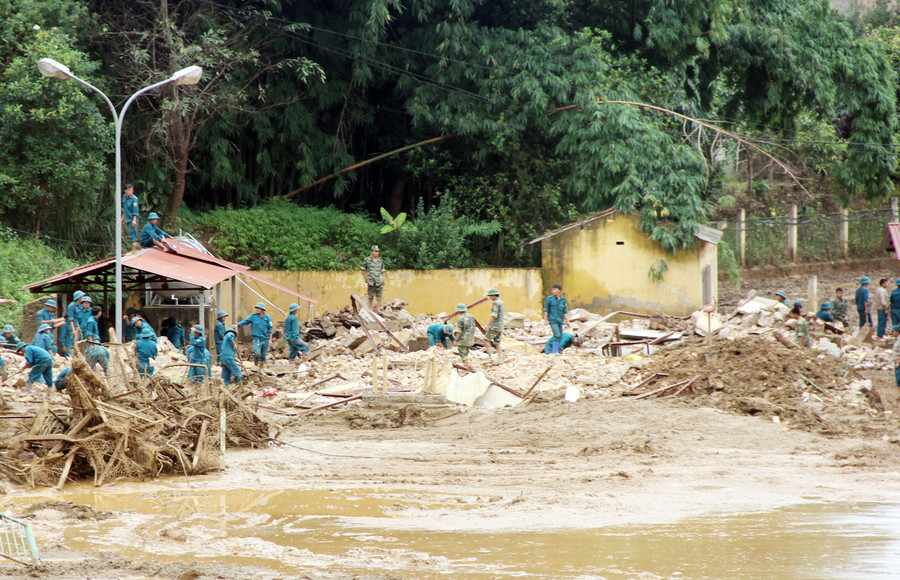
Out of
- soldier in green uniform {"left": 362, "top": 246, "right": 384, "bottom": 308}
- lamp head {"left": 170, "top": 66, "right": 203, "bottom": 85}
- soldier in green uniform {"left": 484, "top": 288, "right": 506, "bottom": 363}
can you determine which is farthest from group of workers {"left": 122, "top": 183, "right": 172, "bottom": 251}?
soldier in green uniform {"left": 484, "top": 288, "right": 506, "bottom": 363}

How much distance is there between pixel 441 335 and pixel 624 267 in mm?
9038

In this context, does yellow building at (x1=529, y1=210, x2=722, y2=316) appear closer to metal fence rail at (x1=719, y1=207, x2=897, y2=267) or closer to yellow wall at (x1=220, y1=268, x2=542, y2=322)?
yellow wall at (x1=220, y1=268, x2=542, y2=322)

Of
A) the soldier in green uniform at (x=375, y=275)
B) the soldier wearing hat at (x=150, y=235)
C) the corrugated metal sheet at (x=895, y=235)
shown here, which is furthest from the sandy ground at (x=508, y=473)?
the corrugated metal sheet at (x=895, y=235)

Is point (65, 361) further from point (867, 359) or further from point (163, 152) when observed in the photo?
point (867, 359)

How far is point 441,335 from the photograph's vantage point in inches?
736

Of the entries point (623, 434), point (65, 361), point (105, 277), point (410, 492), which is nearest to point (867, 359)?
point (623, 434)

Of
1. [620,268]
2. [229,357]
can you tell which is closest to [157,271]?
[229,357]

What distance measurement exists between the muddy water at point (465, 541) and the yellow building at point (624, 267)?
17.0 metres

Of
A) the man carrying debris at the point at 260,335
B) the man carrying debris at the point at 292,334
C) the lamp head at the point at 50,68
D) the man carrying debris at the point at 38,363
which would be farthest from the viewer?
the man carrying debris at the point at 292,334

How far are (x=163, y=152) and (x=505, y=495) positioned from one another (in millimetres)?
20943

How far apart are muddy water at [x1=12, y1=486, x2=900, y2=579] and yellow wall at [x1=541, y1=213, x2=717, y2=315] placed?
17.0 meters

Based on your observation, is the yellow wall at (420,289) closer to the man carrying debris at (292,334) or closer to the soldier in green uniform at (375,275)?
the soldier in green uniform at (375,275)

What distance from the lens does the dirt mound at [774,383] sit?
12.8 meters

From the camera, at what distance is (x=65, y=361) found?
1602cm
